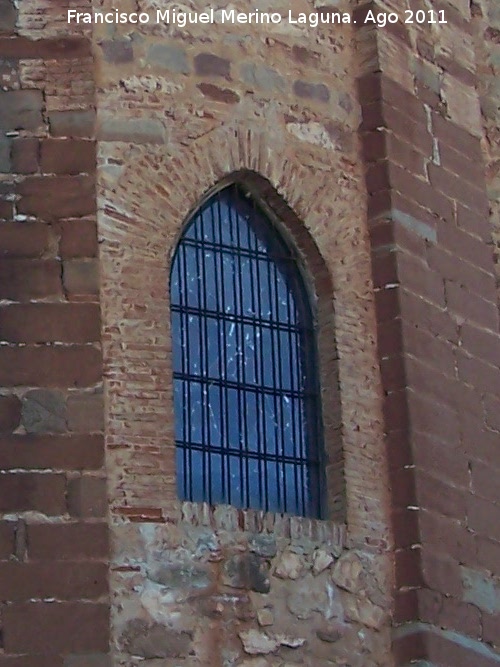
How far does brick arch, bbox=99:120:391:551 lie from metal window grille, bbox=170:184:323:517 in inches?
6.5

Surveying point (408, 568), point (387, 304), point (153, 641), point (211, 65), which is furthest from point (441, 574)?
point (211, 65)

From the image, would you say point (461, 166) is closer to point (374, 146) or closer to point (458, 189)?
point (458, 189)

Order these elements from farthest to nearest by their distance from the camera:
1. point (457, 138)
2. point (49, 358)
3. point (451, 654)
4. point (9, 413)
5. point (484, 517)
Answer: point (457, 138) < point (484, 517) < point (451, 654) < point (49, 358) < point (9, 413)

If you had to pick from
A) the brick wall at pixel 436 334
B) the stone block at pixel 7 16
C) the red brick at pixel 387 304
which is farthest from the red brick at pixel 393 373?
the stone block at pixel 7 16

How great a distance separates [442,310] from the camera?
982cm

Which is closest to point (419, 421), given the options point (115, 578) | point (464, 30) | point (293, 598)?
point (293, 598)

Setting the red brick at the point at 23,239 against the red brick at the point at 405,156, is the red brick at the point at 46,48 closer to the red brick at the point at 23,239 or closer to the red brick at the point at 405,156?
the red brick at the point at 23,239

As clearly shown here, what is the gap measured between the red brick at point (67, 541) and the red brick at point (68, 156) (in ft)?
5.35

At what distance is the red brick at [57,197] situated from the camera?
29.9 ft

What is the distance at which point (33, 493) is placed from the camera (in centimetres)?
862

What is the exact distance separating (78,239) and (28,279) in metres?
0.29

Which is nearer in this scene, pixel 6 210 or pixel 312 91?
pixel 6 210

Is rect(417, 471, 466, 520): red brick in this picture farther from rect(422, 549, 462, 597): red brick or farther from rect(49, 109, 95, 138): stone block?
rect(49, 109, 95, 138): stone block

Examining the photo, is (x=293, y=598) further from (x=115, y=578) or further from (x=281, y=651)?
(x=115, y=578)
